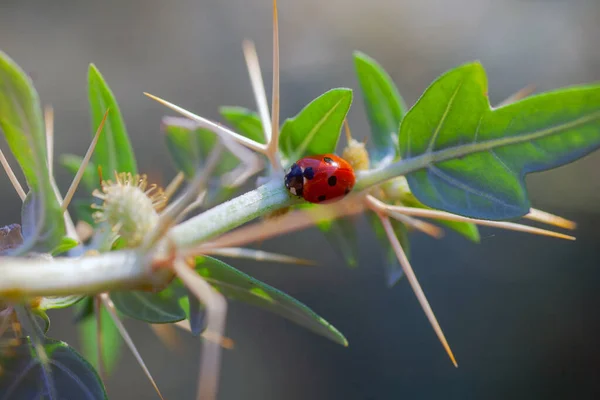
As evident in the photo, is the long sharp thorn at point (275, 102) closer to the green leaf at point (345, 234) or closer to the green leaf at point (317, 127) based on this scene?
the green leaf at point (317, 127)

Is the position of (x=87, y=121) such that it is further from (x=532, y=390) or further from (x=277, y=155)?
(x=532, y=390)

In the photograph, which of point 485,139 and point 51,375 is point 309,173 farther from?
point 51,375

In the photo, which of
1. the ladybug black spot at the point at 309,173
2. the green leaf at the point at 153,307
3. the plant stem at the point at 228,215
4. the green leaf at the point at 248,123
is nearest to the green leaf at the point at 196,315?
the green leaf at the point at 153,307

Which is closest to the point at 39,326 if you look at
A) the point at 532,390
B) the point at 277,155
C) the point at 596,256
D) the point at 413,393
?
the point at 277,155

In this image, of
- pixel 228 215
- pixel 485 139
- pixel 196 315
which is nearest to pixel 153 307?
pixel 196 315

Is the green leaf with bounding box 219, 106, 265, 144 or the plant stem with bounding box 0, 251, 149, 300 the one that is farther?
the green leaf with bounding box 219, 106, 265, 144

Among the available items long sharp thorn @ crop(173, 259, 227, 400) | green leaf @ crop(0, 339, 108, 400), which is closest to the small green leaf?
green leaf @ crop(0, 339, 108, 400)

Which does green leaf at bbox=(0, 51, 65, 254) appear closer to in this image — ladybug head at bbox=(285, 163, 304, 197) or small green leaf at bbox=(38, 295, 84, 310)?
small green leaf at bbox=(38, 295, 84, 310)

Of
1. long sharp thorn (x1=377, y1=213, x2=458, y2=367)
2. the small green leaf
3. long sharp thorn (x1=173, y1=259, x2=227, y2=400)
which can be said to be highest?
the small green leaf
